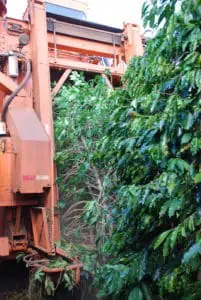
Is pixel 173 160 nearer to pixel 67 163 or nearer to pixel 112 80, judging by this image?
pixel 67 163

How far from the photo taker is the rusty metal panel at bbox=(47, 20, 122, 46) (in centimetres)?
438

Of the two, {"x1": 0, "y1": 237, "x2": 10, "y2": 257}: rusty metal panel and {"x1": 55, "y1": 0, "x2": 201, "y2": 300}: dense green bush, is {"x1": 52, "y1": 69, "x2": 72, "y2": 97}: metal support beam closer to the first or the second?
{"x1": 55, "y1": 0, "x2": 201, "y2": 300}: dense green bush

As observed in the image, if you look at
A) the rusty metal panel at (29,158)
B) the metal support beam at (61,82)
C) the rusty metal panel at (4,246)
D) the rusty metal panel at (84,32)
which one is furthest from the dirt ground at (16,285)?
the rusty metal panel at (84,32)

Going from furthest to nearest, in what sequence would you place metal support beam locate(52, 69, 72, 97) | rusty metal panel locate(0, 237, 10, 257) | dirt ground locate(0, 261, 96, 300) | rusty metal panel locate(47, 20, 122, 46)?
rusty metal panel locate(47, 20, 122, 46)
metal support beam locate(52, 69, 72, 97)
dirt ground locate(0, 261, 96, 300)
rusty metal panel locate(0, 237, 10, 257)

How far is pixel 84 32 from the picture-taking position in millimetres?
4590

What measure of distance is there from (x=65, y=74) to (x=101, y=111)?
118 cm

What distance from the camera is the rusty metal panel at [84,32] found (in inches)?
172

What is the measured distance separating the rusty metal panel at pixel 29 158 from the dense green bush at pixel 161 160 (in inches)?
27.2

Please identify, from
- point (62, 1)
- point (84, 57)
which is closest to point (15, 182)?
point (84, 57)

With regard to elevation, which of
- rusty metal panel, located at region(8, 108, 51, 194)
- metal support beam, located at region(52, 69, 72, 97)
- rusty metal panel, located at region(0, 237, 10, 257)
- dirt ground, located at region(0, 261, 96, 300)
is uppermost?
metal support beam, located at region(52, 69, 72, 97)

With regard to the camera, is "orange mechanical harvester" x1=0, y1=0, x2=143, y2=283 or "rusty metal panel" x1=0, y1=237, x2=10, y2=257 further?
"orange mechanical harvester" x1=0, y1=0, x2=143, y2=283

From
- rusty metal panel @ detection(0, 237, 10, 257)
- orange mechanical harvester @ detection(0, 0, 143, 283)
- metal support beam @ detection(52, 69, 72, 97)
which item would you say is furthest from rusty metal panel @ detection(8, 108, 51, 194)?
metal support beam @ detection(52, 69, 72, 97)

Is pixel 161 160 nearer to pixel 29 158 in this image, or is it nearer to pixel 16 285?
pixel 29 158

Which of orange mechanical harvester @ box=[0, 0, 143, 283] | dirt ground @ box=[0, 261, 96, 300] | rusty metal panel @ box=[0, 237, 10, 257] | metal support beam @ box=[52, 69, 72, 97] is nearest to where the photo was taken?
rusty metal panel @ box=[0, 237, 10, 257]
